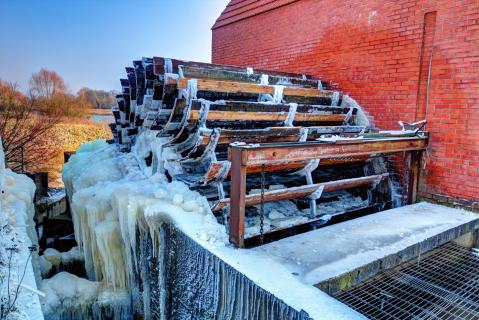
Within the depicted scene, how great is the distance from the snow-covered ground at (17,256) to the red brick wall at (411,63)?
441cm

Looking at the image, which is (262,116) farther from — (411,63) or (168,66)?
(411,63)

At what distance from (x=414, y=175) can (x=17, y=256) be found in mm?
4464

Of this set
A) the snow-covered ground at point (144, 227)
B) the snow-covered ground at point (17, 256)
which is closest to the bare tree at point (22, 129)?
the snow-covered ground at point (17, 256)

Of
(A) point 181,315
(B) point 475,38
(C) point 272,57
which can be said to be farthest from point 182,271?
(C) point 272,57

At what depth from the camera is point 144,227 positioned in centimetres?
339

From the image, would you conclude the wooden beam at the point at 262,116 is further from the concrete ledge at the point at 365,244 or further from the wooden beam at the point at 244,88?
the concrete ledge at the point at 365,244

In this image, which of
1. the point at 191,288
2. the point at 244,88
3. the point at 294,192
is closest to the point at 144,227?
the point at 191,288

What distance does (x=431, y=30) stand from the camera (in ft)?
13.3

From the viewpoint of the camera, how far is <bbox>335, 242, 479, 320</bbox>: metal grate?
2.34 m

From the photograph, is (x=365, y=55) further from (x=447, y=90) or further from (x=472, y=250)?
(x=472, y=250)

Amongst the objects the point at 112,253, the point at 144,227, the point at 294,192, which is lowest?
the point at 112,253

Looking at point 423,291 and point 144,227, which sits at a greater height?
point 144,227

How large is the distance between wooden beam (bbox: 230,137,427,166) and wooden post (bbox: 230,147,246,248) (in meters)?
0.05

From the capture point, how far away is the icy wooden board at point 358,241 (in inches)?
98.0
